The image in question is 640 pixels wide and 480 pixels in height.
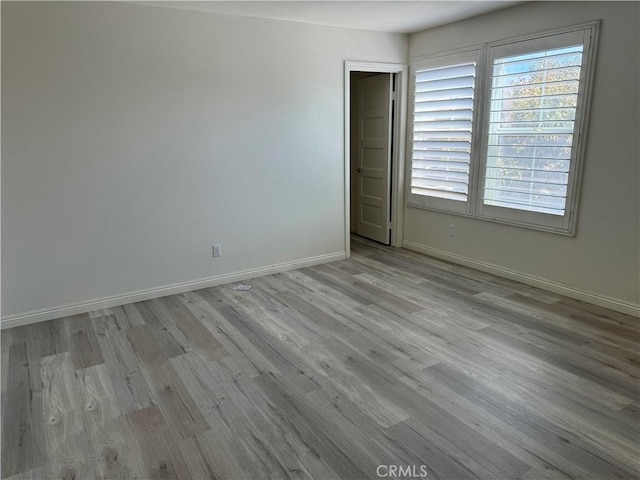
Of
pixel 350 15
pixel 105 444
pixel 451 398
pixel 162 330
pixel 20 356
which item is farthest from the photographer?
pixel 350 15

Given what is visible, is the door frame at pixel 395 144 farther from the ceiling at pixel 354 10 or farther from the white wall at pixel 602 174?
the white wall at pixel 602 174

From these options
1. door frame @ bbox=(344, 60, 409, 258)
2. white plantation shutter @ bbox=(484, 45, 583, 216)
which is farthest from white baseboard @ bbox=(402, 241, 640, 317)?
white plantation shutter @ bbox=(484, 45, 583, 216)

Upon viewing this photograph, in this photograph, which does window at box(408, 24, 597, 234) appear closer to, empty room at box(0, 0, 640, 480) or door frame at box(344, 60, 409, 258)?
empty room at box(0, 0, 640, 480)

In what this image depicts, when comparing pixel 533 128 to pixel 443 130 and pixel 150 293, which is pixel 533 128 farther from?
pixel 150 293

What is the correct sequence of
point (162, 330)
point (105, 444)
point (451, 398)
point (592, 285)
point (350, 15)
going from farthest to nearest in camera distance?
1. point (350, 15)
2. point (592, 285)
3. point (162, 330)
4. point (451, 398)
5. point (105, 444)

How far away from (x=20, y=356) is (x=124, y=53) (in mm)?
2405

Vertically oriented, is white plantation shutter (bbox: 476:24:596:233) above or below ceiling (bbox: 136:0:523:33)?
below

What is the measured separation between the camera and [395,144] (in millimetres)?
5277

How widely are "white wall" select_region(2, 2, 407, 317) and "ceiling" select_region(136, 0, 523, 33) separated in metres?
0.15

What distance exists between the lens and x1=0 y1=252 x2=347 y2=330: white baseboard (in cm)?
349

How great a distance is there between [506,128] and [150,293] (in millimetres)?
3622

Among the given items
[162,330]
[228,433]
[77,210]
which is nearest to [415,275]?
[162,330]

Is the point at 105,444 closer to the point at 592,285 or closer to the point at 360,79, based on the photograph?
the point at 592,285

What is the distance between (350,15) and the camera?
400cm
